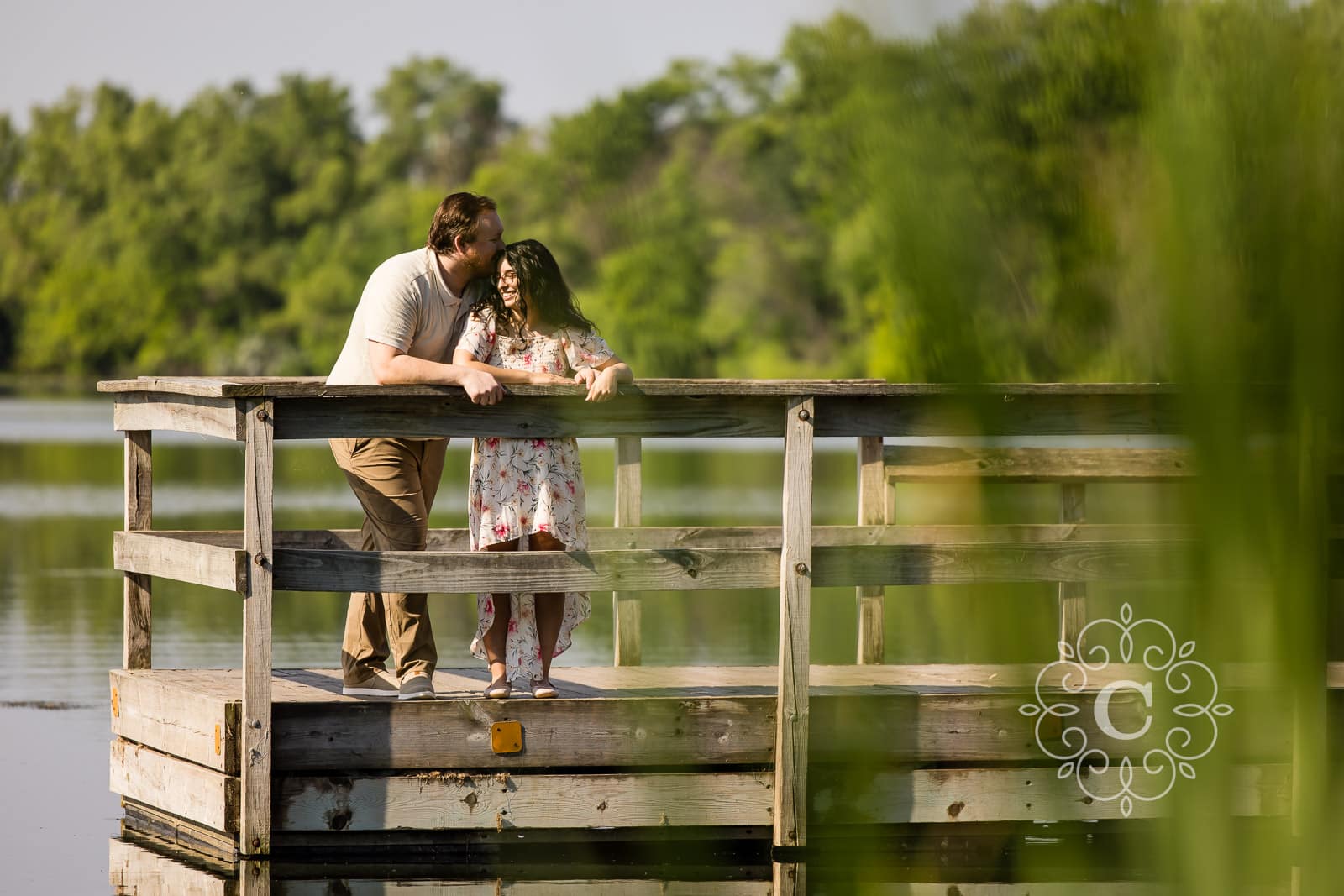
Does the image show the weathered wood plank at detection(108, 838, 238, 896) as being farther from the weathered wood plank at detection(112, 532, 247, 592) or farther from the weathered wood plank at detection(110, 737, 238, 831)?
the weathered wood plank at detection(112, 532, 247, 592)

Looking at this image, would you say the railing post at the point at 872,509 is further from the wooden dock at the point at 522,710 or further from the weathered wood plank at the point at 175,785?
the weathered wood plank at the point at 175,785

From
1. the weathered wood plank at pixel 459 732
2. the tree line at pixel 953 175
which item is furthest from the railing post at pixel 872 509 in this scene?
the tree line at pixel 953 175

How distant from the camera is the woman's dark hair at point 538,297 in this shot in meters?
6.00

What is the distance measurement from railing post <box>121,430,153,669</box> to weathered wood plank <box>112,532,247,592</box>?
0.07 m

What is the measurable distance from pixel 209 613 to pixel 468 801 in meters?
9.17

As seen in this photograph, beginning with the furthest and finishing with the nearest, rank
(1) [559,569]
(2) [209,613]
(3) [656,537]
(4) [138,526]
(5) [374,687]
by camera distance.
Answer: (2) [209,613] → (3) [656,537] → (4) [138,526] → (5) [374,687] → (1) [559,569]

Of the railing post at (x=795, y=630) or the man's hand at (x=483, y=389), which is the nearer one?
the man's hand at (x=483, y=389)

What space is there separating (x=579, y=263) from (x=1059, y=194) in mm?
384

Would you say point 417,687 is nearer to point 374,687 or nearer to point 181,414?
point 374,687

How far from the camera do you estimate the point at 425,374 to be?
5859 millimetres

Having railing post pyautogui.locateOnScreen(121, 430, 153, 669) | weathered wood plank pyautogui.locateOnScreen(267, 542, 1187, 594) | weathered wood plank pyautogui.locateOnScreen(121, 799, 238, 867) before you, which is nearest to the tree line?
weathered wood plank pyautogui.locateOnScreen(267, 542, 1187, 594)

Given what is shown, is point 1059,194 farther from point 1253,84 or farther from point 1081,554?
point 1081,554

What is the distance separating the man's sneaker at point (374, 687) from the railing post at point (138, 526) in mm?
891

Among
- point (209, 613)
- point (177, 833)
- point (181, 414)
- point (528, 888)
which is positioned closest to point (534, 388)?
point (181, 414)
